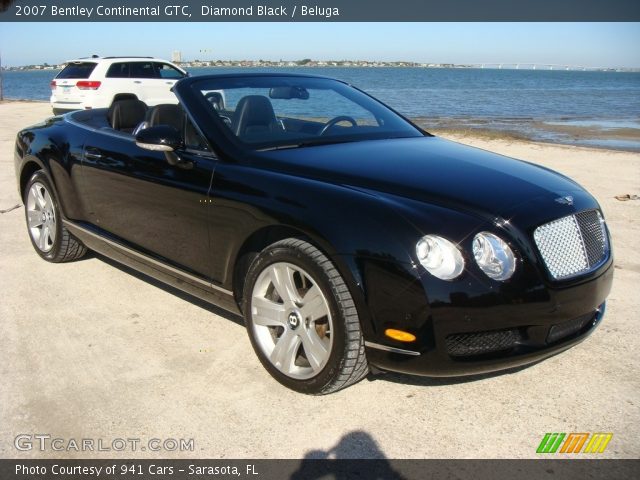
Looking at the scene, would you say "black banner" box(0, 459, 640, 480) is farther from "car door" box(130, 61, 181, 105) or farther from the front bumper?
"car door" box(130, 61, 181, 105)

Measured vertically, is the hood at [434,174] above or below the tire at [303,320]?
above

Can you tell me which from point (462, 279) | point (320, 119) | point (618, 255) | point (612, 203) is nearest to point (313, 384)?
point (462, 279)

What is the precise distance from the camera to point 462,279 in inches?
101

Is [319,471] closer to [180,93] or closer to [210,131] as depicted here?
[210,131]

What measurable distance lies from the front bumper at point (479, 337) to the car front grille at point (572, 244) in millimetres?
109

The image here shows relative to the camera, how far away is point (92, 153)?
14.3 ft

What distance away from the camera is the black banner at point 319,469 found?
2.44 meters

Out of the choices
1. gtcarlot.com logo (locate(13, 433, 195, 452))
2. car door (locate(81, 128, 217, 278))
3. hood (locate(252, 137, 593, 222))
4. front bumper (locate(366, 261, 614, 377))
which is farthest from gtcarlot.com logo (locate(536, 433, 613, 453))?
car door (locate(81, 128, 217, 278))

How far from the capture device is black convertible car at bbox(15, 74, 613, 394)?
2615 millimetres

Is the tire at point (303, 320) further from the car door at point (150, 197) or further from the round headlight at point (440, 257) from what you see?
the car door at point (150, 197)

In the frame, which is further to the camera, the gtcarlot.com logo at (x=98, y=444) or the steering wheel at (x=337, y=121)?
the steering wheel at (x=337, y=121)

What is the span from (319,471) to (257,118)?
84.5 inches

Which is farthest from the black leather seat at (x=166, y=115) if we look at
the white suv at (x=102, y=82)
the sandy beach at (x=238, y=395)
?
the white suv at (x=102, y=82)

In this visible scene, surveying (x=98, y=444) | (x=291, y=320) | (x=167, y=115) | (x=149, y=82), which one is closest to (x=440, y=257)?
(x=291, y=320)
